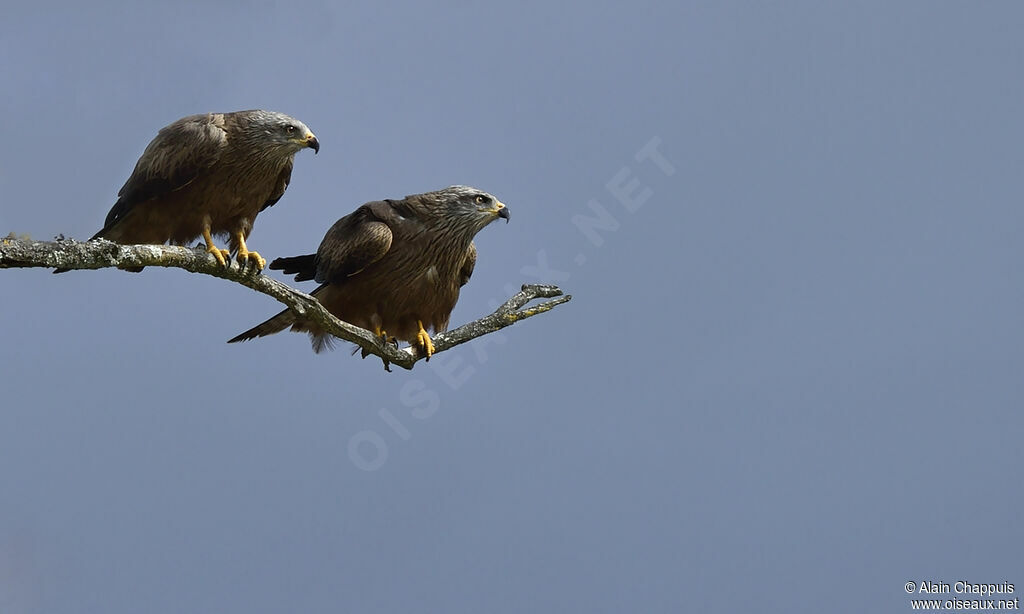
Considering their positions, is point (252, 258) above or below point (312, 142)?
below

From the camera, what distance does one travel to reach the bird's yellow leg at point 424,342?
33.2 ft

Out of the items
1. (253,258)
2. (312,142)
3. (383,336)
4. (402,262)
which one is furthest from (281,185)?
(383,336)

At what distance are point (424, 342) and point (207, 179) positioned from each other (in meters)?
2.45

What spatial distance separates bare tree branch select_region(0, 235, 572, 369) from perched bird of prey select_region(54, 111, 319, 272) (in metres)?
0.38

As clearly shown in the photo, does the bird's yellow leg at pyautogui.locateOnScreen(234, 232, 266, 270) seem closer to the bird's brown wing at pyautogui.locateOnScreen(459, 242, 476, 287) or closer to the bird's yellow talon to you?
the bird's yellow talon

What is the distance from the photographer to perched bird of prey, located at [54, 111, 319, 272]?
369 inches

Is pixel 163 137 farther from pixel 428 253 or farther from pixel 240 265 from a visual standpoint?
pixel 428 253

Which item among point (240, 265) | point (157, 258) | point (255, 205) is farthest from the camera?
point (255, 205)

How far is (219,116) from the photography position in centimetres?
973

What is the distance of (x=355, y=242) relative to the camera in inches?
392

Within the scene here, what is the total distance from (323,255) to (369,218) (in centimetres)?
58

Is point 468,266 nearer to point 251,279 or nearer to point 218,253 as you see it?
point 251,279

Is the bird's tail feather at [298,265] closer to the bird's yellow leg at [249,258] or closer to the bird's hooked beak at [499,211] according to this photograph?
the bird's yellow leg at [249,258]

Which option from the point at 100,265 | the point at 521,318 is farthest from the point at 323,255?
the point at 100,265
